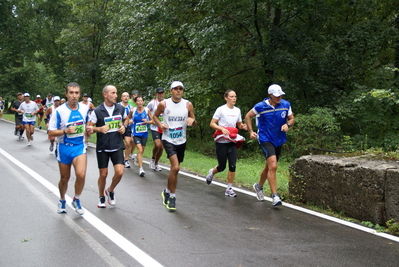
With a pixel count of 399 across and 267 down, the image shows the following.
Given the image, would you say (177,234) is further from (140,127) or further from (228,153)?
(140,127)

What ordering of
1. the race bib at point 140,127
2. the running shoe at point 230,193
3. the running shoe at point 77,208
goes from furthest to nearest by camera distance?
the race bib at point 140,127 < the running shoe at point 230,193 < the running shoe at point 77,208

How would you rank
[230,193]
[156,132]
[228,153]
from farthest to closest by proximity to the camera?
[156,132], [228,153], [230,193]

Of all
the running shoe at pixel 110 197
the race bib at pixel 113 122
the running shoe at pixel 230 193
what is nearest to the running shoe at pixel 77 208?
the running shoe at pixel 110 197

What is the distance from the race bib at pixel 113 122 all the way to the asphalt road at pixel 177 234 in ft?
4.21

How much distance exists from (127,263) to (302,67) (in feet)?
42.6

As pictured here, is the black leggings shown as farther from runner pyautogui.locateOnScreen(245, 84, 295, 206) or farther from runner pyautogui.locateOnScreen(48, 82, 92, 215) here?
runner pyautogui.locateOnScreen(48, 82, 92, 215)

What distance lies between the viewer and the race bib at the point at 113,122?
7.15 m

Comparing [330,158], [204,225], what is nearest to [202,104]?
[330,158]

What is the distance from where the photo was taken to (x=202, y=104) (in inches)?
691

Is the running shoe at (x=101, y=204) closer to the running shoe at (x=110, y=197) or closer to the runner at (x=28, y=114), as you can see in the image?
the running shoe at (x=110, y=197)

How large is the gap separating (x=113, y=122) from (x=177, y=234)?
90.6 inches

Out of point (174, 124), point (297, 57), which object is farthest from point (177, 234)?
point (297, 57)

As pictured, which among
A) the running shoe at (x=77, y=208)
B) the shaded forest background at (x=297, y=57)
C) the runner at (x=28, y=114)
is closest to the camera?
the running shoe at (x=77, y=208)

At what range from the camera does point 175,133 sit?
7320 millimetres
